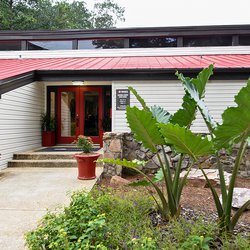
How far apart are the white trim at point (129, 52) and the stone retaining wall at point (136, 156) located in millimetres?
5488

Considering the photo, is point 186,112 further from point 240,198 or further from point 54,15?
point 54,15

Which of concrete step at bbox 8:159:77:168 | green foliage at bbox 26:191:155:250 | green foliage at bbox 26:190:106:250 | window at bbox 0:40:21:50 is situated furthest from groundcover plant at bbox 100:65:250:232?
window at bbox 0:40:21:50

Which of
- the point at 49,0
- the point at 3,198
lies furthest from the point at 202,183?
the point at 49,0

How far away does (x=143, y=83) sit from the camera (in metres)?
7.76

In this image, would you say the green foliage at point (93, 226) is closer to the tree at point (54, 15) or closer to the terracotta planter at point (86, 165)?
the terracotta planter at point (86, 165)

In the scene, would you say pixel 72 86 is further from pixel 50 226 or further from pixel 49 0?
pixel 49 0

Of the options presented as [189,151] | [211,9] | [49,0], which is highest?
[211,9]

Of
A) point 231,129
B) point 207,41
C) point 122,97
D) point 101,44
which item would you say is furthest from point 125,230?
point 207,41

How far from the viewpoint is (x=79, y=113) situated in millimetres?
10492

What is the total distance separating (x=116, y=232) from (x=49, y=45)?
11515 mm

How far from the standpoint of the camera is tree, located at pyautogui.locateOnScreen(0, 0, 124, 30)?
71.0ft

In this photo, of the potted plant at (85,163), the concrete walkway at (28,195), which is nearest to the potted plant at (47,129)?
the concrete walkway at (28,195)

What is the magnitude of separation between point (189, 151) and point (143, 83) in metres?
5.30

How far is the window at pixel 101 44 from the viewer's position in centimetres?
1198
